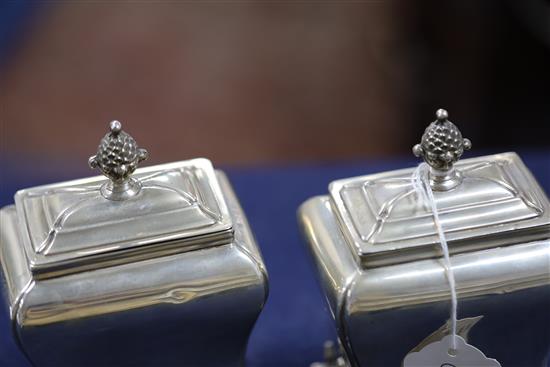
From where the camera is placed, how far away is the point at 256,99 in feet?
6.66

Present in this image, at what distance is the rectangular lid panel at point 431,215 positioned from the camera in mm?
703

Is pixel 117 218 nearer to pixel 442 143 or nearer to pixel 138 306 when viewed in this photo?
pixel 138 306

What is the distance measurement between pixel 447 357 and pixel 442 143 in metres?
0.18

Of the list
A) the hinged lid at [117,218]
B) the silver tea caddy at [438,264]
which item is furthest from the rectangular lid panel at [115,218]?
the silver tea caddy at [438,264]

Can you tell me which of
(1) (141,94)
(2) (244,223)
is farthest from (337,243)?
(1) (141,94)

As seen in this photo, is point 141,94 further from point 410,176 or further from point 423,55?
point 410,176

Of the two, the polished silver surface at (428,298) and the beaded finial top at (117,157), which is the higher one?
the beaded finial top at (117,157)

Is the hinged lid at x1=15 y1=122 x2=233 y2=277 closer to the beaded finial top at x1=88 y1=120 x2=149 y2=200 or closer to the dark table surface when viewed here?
the beaded finial top at x1=88 y1=120 x2=149 y2=200

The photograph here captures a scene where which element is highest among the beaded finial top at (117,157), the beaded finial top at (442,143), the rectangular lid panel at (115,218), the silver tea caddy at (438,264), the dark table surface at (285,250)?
the beaded finial top at (117,157)

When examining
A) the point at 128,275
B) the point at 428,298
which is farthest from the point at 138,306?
the point at 428,298

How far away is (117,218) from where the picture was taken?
729mm

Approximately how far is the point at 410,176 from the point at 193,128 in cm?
121

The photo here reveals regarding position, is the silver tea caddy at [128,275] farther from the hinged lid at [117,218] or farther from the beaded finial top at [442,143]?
the beaded finial top at [442,143]

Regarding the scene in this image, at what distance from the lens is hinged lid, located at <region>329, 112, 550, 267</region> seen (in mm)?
704
